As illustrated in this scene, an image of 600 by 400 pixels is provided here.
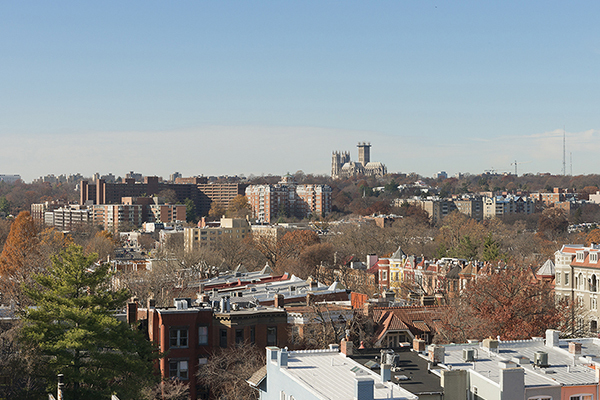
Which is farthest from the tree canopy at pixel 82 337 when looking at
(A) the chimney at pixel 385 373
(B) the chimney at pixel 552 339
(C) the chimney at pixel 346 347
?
(B) the chimney at pixel 552 339

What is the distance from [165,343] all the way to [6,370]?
35.6 ft

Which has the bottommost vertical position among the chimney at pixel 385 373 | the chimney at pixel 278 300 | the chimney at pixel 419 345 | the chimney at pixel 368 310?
the chimney at pixel 368 310

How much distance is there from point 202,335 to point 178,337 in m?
1.25

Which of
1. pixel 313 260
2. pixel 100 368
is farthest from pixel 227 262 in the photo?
pixel 100 368

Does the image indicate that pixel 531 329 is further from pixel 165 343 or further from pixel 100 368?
pixel 100 368

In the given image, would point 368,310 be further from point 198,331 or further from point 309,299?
point 198,331

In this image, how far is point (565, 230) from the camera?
522 feet

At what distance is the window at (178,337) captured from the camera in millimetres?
38406

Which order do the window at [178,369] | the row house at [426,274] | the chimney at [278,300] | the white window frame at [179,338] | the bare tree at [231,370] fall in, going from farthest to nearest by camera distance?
the row house at [426,274]
the chimney at [278,300]
the white window frame at [179,338]
the window at [178,369]
the bare tree at [231,370]

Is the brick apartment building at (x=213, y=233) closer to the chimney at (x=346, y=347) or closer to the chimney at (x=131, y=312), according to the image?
the chimney at (x=131, y=312)

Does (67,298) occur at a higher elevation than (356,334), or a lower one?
higher

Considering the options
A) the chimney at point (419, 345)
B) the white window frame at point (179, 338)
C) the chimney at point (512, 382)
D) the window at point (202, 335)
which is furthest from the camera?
the window at point (202, 335)

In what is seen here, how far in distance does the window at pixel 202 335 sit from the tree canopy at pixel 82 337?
25.6ft

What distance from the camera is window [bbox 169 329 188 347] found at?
38.4 meters
